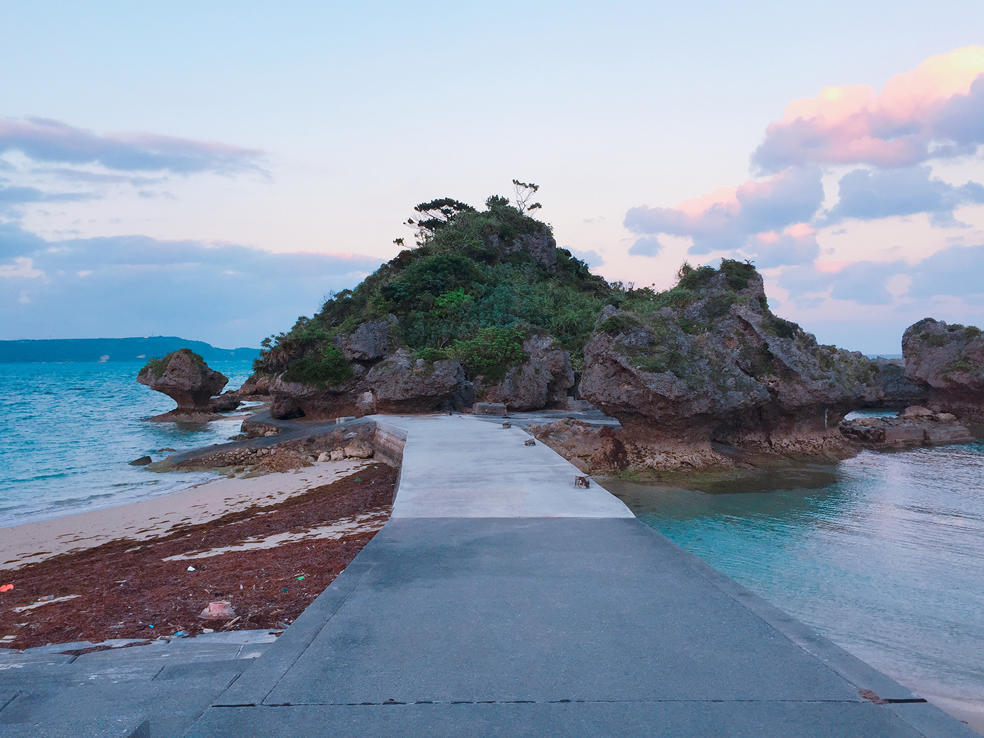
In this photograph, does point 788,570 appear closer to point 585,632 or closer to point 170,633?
point 585,632

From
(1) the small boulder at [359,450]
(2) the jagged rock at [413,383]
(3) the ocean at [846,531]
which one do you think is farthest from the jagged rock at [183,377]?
(1) the small boulder at [359,450]

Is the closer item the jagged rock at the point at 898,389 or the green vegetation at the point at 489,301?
the green vegetation at the point at 489,301

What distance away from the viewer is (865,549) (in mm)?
8672

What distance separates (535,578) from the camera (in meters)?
4.86

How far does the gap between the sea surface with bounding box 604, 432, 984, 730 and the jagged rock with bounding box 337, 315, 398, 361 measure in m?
14.4

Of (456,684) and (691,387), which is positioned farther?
(691,387)

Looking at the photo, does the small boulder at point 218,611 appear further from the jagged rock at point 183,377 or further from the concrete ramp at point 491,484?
the jagged rock at point 183,377

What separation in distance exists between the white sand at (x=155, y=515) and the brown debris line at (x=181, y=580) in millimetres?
605

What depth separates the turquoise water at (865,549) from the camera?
559 centimetres

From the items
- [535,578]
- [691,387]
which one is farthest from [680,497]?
[535,578]

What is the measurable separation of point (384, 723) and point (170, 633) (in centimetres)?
293

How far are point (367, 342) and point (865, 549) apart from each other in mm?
19740

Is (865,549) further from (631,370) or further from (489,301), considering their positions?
(489,301)

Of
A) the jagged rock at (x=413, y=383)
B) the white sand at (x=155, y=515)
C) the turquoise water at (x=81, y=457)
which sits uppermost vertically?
the jagged rock at (x=413, y=383)
